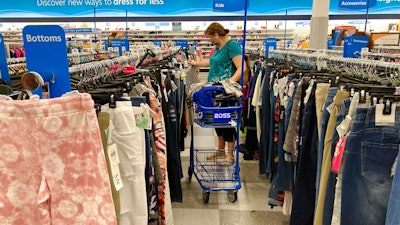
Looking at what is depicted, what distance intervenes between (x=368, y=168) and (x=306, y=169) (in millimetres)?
625

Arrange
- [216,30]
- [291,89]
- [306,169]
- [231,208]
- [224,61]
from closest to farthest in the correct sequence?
[306,169] → [291,89] → [231,208] → [216,30] → [224,61]

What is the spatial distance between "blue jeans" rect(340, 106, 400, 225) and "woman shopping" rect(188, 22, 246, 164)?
2.00 m

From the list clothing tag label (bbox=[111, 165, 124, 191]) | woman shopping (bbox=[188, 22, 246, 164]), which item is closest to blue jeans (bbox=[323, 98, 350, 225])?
clothing tag label (bbox=[111, 165, 124, 191])

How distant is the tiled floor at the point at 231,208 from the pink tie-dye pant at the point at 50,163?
204cm

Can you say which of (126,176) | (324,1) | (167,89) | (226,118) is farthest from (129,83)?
(324,1)

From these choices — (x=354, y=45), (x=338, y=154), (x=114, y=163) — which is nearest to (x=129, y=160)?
(x=114, y=163)

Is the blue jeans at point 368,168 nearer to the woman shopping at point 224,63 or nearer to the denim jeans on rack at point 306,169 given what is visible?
the denim jeans on rack at point 306,169

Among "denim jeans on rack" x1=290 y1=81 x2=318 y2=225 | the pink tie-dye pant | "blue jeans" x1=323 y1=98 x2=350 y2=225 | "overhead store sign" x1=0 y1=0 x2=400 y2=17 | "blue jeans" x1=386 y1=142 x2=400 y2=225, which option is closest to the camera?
the pink tie-dye pant

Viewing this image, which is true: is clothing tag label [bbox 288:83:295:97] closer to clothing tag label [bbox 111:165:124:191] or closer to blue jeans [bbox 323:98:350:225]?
blue jeans [bbox 323:98:350:225]

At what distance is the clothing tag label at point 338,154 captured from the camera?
1.45m

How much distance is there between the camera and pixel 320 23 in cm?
592

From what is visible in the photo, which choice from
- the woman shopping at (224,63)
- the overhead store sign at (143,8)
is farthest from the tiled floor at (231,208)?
the overhead store sign at (143,8)

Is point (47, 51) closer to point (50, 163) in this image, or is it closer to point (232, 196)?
point (50, 163)

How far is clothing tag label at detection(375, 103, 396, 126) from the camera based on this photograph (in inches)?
51.0
